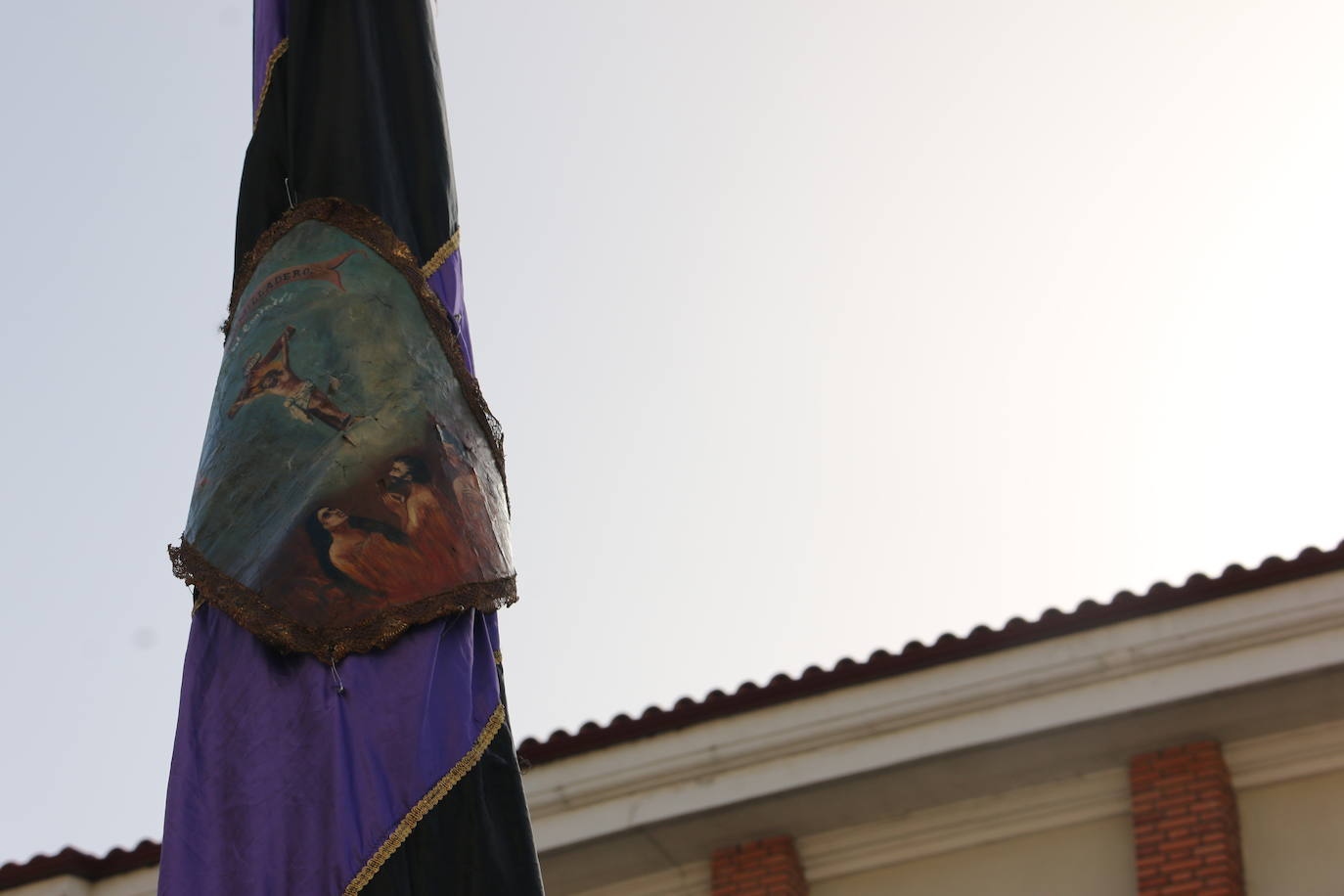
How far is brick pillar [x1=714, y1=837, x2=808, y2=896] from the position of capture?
33.8 ft

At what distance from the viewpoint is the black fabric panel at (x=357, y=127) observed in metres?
6.93

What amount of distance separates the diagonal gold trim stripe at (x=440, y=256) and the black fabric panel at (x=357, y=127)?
2cm

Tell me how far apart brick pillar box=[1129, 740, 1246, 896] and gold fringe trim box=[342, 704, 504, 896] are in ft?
15.0

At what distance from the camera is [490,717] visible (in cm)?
593

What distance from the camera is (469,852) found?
18.5ft

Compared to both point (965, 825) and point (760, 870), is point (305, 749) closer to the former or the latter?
point (760, 870)

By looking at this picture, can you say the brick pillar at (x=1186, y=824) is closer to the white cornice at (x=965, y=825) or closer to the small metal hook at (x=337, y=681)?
the white cornice at (x=965, y=825)

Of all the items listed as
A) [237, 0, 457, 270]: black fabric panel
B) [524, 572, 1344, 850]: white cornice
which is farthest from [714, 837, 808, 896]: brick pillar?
[237, 0, 457, 270]: black fabric panel

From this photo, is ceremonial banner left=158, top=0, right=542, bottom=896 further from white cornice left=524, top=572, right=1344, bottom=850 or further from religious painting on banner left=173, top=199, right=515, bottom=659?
white cornice left=524, top=572, right=1344, bottom=850

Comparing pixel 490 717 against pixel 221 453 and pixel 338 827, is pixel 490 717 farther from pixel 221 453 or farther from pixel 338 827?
pixel 221 453

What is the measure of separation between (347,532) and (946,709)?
445cm

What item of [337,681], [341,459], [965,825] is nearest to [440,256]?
[341,459]

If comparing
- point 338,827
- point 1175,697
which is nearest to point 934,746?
point 1175,697

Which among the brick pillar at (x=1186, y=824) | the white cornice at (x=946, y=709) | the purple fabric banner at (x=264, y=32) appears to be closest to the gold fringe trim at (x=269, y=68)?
the purple fabric banner at (x=264, y=32)
